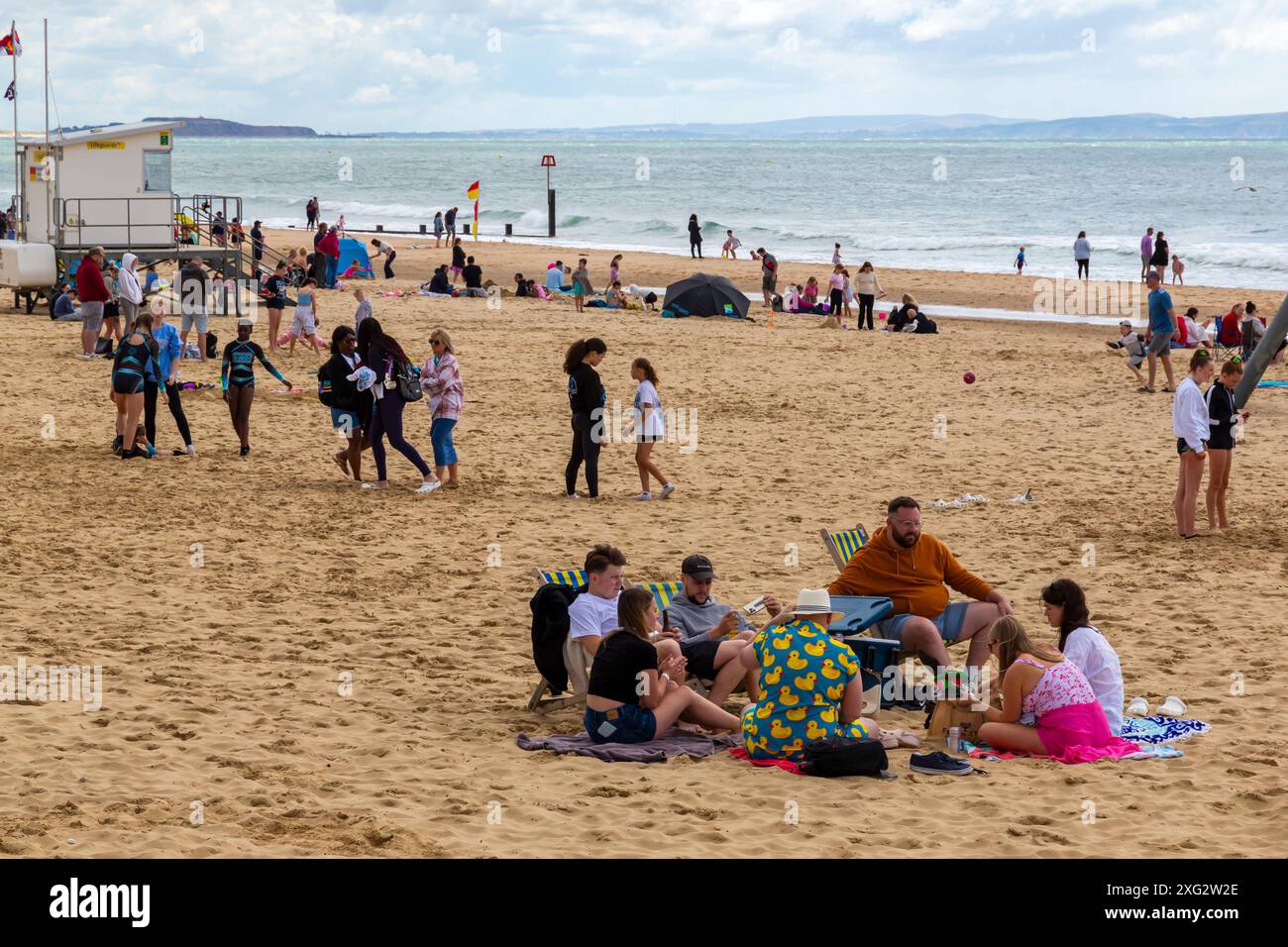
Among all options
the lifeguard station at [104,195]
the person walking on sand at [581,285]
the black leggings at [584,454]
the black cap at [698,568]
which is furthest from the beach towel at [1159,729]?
the lifeguard station at [104,195]

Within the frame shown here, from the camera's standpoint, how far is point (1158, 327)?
59.8ft

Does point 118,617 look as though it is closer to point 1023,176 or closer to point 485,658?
point 485,658

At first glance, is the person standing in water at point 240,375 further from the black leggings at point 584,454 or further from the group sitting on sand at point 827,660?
the group sitting on sand at point 827,660

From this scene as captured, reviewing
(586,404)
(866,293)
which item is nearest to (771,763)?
(586,404)

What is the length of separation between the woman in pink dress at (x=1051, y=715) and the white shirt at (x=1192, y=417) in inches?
191

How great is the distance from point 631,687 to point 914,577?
78.4 inches

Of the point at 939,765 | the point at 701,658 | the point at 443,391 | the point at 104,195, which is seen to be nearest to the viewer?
the point at 939,765

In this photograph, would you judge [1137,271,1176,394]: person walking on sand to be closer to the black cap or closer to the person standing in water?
the person standing in water

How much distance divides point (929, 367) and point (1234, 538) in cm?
973

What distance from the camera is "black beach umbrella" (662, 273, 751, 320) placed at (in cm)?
2667

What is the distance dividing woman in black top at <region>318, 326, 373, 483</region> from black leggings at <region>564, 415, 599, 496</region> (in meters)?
1.95

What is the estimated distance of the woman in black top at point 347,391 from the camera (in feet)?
41.7

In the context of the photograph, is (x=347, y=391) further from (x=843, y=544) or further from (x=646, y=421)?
(x=843, y=544)

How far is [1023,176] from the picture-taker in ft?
381
